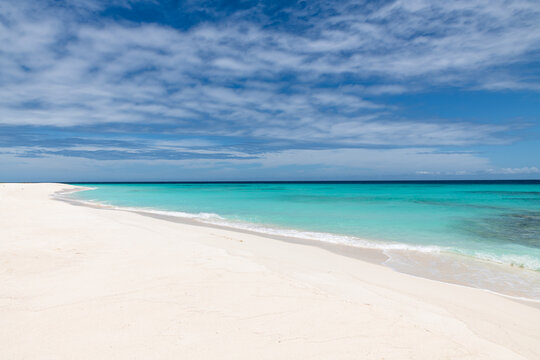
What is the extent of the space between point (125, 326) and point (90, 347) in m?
0.41

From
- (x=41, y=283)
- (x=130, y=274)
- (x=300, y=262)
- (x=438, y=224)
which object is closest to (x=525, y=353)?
(x=300, y=262)

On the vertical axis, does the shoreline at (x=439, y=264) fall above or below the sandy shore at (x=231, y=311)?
below

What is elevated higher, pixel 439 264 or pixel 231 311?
pixel 231 311

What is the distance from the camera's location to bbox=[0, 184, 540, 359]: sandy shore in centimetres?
283

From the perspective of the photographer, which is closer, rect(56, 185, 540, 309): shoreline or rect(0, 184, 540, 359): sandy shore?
rect(0, 184, 540, 359): sandy shore

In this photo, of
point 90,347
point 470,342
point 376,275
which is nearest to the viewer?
point 90,347

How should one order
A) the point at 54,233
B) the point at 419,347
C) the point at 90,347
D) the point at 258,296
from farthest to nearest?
1. the point at 54,233
2. the point at 258,296
3. the point at 419,347
4. the point at 90,347

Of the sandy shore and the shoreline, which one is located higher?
the sandy shore

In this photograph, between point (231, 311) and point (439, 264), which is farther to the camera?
point (439, 264)

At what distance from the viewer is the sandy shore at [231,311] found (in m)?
2.83

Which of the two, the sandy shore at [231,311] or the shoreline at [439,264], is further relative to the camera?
the shoreline at [439,264]

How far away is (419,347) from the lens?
2.96 metres

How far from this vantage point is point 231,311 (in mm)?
3568

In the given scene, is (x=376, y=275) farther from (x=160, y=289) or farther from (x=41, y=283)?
(x=41, y=283)
